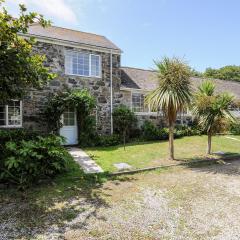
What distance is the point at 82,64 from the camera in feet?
48.7

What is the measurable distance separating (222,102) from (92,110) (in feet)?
24.9

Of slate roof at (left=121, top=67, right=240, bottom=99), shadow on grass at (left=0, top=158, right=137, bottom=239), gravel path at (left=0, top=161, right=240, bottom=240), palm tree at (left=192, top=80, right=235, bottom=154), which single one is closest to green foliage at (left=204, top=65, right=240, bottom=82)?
slate roof at (left=121, top=67, right=240, bottom=99)

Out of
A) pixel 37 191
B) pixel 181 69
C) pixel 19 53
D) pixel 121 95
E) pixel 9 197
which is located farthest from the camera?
pixel 121 95

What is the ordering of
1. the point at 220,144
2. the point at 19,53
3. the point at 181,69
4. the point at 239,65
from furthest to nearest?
the point at 239,65 < the point at 220,144 < the point at 181,69 < the point at 19,53

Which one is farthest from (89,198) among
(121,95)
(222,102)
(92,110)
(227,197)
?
(121,95)

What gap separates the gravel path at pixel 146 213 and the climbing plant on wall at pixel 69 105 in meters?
6.75

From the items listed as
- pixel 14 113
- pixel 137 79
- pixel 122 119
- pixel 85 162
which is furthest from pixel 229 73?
pixel 85 162

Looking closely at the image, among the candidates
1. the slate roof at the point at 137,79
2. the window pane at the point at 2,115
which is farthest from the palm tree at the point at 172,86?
the window pane at the point at 2,115

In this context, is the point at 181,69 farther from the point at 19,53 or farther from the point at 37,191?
the point at 37,191

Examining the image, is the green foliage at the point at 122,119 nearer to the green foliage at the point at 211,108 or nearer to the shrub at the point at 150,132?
the shrub at the point at 150,132

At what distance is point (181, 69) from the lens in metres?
10.0

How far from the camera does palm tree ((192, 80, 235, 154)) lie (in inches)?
429

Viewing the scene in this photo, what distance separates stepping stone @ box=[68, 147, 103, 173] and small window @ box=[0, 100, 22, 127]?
3.89 metres

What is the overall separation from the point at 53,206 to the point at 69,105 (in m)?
8.28
